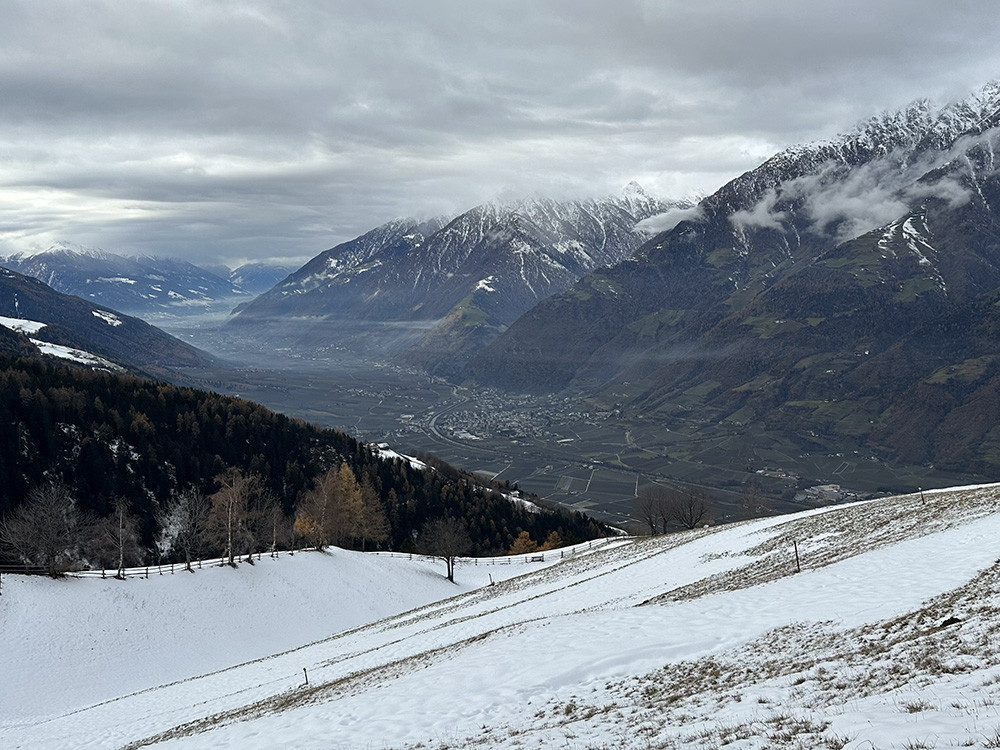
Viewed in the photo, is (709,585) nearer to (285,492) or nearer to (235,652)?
(235,652)

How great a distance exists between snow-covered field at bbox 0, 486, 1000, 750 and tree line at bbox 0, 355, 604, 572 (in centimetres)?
1591

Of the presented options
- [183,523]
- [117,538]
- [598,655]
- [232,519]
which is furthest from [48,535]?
[598,655]

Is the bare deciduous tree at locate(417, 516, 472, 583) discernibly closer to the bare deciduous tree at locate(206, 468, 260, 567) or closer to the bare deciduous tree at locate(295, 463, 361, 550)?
the bare deciduous tree at locate(295, 463, 361, 550)

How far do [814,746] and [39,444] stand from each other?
357ft

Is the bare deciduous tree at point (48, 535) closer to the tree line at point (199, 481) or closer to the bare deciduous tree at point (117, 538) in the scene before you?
the tree line at point (199, 481)

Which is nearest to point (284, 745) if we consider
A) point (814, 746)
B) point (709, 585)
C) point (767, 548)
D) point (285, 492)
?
point (814, 746)

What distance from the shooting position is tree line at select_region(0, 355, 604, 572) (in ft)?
262

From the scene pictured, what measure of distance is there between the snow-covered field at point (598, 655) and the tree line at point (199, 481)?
15913 millimetres

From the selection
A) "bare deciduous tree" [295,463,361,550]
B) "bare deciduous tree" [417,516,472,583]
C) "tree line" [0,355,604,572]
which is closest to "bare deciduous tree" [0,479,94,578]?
"tree line" [0,355,604,572]

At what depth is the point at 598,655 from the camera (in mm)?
20766

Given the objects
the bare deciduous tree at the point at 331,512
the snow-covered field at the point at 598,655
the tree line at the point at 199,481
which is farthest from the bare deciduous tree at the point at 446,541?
the snow-covered field at the point at 598,655

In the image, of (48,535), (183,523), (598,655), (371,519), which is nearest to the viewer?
(598,655)

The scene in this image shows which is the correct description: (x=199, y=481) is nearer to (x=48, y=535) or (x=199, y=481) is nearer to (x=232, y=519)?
(x=232, y=519)

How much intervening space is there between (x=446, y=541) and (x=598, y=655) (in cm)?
5814
